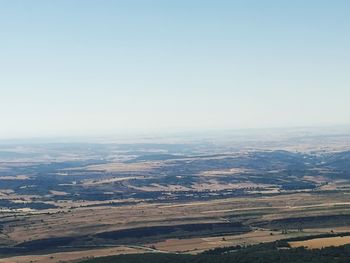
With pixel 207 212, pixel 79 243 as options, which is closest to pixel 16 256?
pixel 79 243

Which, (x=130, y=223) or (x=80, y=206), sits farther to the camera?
(x=80, y=206)

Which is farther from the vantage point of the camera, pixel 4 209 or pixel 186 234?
pixel 4 209

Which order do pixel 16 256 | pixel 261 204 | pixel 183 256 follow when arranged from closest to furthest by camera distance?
pixel 183 256 → pixel 16 256 → pixel 261 204

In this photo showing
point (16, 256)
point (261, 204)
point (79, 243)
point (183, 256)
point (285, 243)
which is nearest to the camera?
point (183, 256)

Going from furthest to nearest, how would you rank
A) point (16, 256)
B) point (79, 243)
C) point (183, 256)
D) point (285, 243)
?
point (79, 243), point (16, 256), point (285, 243), point (183, 256)

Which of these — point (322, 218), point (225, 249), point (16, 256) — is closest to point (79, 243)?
point (16, 256)

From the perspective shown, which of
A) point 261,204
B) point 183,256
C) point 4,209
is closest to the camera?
point 183,256

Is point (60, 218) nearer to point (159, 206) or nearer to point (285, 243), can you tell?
point (159, 206)

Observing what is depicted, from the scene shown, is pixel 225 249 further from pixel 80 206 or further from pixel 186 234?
pixel 80 206
